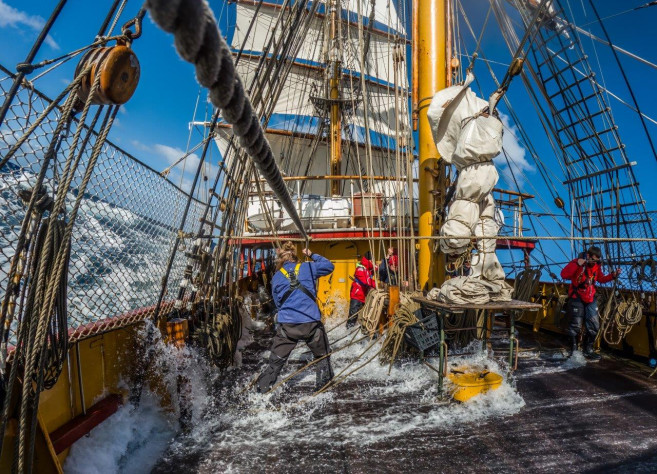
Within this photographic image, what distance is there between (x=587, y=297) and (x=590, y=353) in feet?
2.52

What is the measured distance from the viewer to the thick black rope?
0.77m

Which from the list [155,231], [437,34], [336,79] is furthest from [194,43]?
[336,79]

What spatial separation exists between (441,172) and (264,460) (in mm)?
3886

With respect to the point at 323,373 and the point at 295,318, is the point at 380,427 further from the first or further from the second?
the point at 295,318

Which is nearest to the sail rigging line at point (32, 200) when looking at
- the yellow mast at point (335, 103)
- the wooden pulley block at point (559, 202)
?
the wooden pulley block at point (559, 202)

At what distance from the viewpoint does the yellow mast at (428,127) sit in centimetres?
516

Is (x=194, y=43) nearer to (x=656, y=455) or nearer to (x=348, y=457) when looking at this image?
(x=348, y=457)

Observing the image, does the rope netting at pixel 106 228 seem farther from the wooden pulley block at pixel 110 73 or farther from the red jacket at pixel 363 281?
the red jacket at pixel 363 281

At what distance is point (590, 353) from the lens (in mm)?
5383

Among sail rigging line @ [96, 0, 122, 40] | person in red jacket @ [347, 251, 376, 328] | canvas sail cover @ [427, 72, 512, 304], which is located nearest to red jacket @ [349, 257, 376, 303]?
person in red jacket @ [347, 251, 376, 328]

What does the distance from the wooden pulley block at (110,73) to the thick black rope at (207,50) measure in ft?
2.22

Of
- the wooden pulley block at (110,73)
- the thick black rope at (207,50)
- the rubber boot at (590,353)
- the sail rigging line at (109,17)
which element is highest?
the sail rigging line at (109,17)

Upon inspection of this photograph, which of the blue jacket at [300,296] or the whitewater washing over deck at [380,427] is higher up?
the blue jacket at [300,296]

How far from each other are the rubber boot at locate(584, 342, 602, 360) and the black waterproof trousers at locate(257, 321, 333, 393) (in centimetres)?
374
